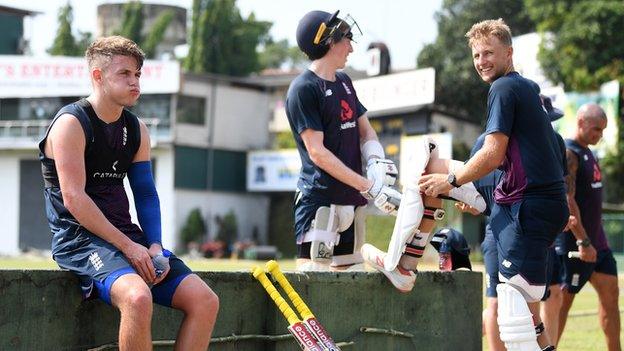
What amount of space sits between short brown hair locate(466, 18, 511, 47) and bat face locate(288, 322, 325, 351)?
194cm

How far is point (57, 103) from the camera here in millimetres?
53938

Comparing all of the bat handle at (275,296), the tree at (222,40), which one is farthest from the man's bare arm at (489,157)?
the tree at (222,40)

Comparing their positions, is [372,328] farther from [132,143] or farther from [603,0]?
[603,0]

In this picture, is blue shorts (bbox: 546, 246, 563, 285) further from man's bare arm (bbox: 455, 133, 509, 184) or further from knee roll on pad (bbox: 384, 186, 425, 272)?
man's bare arm (bbox: 455, 133, 509, 184)

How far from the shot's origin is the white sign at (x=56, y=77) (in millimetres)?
51781

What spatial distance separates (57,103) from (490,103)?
4945 cm

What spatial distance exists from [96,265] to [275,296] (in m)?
1.23

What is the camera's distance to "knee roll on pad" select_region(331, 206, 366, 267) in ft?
24.6

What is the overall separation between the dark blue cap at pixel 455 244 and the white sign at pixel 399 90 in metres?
7.46

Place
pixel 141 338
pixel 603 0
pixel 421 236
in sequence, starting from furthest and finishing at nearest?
pixel 603 0
pixel 421 236
pixel 141 338

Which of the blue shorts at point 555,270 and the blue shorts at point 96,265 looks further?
the blue shorts at point 555,270

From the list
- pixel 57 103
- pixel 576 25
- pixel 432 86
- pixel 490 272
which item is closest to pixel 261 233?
pixel 57 103

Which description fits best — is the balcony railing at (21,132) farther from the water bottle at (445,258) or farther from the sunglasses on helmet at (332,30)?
the sunglasses on helmet at (332,30)

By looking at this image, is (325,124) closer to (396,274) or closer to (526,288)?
(396,274)
